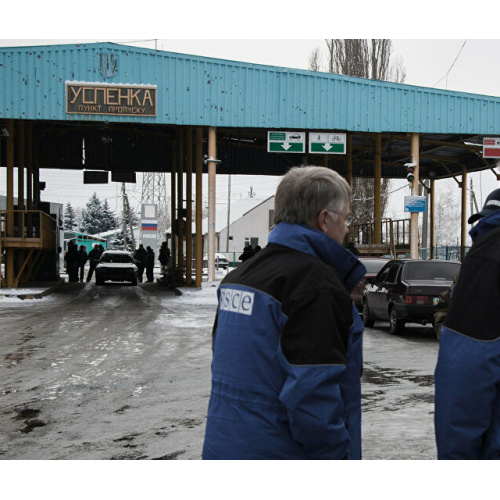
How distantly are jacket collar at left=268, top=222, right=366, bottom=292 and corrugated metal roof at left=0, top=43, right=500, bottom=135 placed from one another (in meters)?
21.0

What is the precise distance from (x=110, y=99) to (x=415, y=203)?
10506 millimetres

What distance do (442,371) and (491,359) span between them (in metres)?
0.20

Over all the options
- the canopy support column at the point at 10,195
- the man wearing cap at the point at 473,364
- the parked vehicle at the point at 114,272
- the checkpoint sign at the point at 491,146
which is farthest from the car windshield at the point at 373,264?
the man wearing cap at the point at 473,364

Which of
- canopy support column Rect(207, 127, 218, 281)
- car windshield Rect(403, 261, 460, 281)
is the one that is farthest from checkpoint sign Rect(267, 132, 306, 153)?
→ car windshield Rect(403, 261, 460, 281)

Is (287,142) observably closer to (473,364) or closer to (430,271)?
(430,271)

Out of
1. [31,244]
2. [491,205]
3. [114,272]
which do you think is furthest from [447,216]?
[491,205]

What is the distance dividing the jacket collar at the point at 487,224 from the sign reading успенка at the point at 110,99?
20.8m

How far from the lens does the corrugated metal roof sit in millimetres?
22094

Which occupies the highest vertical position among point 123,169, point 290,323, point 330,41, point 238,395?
point 330,41

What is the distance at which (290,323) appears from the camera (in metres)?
2.23

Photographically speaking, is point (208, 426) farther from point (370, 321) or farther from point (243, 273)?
point (370, 321)

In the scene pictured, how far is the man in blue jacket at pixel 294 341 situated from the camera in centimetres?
221

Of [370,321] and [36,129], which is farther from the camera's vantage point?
[36,129]

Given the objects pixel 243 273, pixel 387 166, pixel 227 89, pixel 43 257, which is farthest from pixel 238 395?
pixel 387 166
